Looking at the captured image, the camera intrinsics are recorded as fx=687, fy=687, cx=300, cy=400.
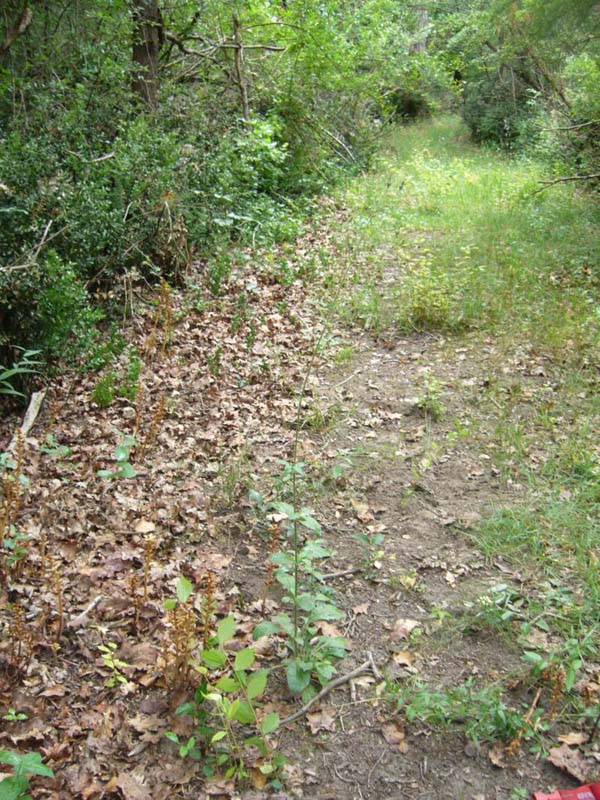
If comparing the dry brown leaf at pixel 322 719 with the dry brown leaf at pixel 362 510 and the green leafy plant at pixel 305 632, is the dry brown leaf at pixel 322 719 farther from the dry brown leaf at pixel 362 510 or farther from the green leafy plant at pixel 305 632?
the dry brown leaf at pixel 362 510

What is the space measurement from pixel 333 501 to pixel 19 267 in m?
2.80

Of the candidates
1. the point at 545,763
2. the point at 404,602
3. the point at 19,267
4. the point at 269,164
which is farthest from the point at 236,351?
the point at 269,164

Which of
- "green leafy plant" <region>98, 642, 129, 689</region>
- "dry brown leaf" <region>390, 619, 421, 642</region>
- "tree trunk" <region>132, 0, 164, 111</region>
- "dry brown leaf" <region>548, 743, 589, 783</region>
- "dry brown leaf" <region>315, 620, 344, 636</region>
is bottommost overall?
"green leafy plant" <region>98, 642, 129, 689</region>

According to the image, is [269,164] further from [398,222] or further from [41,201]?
[41,201]

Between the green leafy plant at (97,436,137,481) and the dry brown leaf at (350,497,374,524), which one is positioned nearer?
the green leafy plant at (97,436,137,481)

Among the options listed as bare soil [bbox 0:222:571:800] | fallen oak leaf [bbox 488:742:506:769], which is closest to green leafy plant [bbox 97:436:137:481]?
bare soil [bbox 0:222:571:800]

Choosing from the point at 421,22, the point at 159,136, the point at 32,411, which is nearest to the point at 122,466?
the point at 32,411

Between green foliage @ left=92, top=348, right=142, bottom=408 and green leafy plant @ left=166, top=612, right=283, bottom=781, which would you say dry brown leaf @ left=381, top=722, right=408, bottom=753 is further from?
green foliage @ left=92, top=348, right=142, bottom=408

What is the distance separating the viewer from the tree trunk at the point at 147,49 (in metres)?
8.73

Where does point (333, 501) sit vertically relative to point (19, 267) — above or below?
below

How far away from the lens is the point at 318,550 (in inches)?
130

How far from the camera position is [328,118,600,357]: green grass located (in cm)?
655

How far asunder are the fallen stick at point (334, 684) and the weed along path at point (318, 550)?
19mm

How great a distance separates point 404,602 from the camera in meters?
3.62
